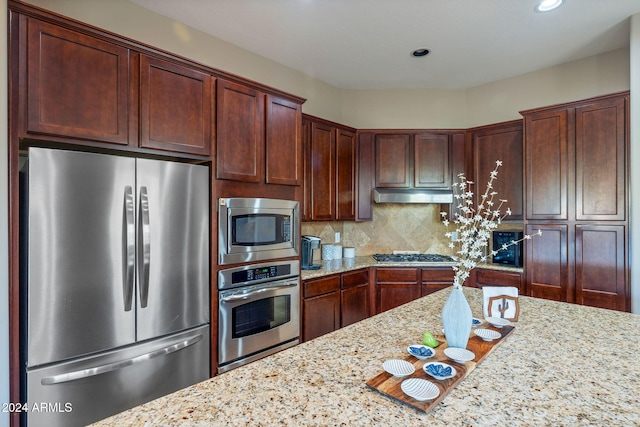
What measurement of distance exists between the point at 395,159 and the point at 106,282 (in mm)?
3145

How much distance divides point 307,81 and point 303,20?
1.18 metres

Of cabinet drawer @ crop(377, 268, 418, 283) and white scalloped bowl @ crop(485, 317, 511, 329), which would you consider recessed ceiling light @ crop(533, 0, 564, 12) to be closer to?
white scalloped bowl @ crop(485, 317, 511, 329)

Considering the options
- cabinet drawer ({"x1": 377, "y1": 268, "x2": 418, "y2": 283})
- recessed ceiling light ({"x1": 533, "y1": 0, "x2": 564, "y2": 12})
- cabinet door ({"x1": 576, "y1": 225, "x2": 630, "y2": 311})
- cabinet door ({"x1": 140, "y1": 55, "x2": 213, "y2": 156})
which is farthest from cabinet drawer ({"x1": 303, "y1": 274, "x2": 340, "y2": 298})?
recessed ceiling light ({"x1": 533, "y1": 0, "x2": 564, "y2": 12})

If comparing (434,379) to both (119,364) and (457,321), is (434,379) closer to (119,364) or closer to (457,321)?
(457,321)

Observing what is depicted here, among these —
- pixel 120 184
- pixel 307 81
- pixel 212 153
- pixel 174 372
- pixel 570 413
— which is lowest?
pixel 174 372

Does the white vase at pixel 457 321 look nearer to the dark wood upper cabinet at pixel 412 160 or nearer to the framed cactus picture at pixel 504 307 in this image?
the framed cactus picture at pixel 504 307

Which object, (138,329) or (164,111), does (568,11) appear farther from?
(138,329)

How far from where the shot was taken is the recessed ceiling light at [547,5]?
8.11ft

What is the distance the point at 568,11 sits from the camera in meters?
2.61

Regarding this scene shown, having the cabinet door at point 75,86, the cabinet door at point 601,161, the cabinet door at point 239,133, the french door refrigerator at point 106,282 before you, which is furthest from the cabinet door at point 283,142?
the cabinet door at point 601,161

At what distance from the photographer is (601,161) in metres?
2.92

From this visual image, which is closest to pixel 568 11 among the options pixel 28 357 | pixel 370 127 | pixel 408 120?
pixel 408 120

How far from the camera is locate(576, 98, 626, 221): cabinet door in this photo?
282 cm

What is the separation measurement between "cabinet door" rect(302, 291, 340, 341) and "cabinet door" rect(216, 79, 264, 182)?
48.9 inches
